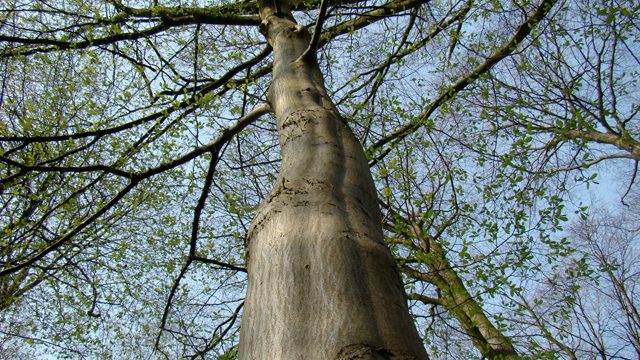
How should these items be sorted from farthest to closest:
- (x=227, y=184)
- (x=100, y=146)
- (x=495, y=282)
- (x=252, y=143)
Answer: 1. (x=252, y=143)
2. (x=227, y=184)
3. (x=100, y=146)
4. (x=495, y=282)

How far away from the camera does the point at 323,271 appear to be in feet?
3.44

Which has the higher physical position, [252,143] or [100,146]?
[252,143]

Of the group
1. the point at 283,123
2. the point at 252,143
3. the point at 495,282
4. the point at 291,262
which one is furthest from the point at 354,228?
the point at 252,143

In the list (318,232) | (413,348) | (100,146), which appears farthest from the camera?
(100,146)

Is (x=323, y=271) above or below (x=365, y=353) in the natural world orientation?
above

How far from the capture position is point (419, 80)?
4902 mm

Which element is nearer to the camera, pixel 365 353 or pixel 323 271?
pixel 365 353

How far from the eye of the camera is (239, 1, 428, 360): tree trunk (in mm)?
873

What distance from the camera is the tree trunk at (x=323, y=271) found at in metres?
0.87

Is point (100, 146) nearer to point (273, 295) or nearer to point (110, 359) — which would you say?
point (110, 359)

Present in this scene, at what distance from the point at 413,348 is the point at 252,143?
5.03 metres

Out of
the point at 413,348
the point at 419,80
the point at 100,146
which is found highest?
the point at 419,80

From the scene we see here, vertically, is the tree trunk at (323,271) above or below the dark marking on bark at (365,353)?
above

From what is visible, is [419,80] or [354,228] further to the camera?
[419,80]
